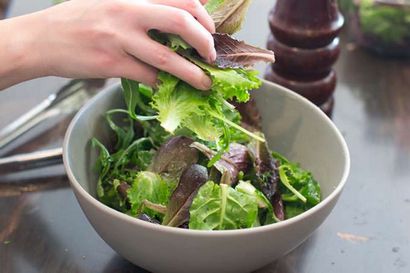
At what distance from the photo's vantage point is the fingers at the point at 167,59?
0.60 metres

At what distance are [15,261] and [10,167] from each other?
0.58 ft

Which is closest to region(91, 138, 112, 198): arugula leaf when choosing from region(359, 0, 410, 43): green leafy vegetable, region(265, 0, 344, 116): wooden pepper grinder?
region(265, 0, 344, 116): wooden pepper grinder

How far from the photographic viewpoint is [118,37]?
607 mm

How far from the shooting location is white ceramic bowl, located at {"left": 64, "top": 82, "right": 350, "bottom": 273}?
59 cm

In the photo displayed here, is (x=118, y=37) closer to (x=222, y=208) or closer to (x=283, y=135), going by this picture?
(x=222, y=208)

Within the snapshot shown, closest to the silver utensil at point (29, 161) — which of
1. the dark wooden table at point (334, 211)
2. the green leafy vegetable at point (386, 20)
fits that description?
the dark wooden table at point (334, 211)

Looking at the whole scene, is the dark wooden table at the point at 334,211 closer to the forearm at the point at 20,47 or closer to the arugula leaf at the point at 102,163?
the arugula leaf at the point at 102,163

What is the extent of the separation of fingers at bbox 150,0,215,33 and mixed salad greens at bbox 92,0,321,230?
26 mm

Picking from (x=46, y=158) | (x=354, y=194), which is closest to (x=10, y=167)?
(x=46, y=158)

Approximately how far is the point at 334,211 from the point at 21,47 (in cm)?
43

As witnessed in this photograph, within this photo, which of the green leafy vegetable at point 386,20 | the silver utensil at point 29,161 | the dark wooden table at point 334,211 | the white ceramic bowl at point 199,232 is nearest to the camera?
the white ceramic bowl at point 199,232

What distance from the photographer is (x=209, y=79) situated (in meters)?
0.61

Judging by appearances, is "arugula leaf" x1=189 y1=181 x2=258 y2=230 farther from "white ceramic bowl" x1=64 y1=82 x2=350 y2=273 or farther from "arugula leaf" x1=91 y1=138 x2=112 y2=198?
"arugula leaf" x1=91 y1=138 x2=112 y2=198

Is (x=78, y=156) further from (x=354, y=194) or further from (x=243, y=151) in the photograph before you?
(x=354, y=194)
